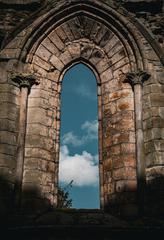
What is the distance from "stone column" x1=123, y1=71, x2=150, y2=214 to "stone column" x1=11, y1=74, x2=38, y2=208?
1.84 m

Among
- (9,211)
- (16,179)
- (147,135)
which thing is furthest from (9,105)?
(147,135)

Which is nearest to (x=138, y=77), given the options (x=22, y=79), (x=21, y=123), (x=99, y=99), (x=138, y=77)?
(x=138, y=77)

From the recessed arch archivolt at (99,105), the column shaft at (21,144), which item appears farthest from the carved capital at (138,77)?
the column shaft at (21,144)

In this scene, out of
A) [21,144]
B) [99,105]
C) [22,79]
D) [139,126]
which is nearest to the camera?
[21,144]

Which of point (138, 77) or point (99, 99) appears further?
point (99, 99)

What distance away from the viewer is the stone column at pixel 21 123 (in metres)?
7.44

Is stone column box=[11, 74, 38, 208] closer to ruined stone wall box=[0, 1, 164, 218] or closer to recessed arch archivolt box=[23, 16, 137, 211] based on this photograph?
ruined stone wall box=[0, 1, 164, 218]

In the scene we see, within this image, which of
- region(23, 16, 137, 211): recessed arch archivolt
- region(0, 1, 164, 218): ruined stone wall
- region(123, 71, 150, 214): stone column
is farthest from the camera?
region(23, 16, 137, 211): recessed arch archivolt

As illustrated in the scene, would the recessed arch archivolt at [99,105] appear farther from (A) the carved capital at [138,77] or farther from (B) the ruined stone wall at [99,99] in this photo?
(A) the carved capital at [138,77]

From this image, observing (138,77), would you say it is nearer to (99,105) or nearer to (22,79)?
(99,105)

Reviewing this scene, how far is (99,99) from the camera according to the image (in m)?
8.73

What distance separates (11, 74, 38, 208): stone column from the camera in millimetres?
7438

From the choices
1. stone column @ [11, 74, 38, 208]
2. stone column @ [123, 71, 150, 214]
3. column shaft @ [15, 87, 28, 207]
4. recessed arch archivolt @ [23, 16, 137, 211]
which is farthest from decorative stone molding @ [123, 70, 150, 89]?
column shaft @ [15, 87, 28, 207]

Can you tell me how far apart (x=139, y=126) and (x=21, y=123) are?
2077 mm
